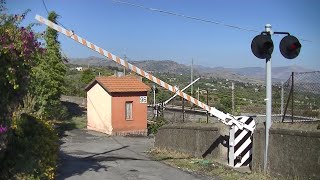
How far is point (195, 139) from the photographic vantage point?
14.4 metres

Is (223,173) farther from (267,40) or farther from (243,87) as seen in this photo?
(243,87)

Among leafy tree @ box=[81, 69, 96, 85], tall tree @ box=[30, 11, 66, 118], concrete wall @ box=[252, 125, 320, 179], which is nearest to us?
concrete wall @ box=[252, 125, 320, 179]

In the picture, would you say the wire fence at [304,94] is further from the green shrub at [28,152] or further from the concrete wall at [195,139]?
the green shrub at [28,152]

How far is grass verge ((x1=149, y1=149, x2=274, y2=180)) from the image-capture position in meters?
10.4

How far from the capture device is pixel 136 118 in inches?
1236

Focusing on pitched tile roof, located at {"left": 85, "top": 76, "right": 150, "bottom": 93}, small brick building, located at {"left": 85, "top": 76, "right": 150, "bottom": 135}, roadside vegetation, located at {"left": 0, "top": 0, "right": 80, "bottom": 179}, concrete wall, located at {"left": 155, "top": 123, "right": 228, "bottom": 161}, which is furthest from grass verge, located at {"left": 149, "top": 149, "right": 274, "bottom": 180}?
pitched tile roof, located at {"left": 85, "top": 76, "right": 150, "bottom": 93}

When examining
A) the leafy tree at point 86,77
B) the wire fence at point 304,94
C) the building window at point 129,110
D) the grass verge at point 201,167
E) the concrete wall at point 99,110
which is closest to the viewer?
the grass verge at point 201,167

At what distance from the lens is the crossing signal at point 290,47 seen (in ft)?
33.2

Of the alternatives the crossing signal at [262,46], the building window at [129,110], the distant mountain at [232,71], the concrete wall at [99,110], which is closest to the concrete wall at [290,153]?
the crossing signal at [262,46]

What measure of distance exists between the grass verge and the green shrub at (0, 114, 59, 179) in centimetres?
389

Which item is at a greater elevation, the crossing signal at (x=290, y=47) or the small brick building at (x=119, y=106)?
the crossing signal at (x=290, y=47)

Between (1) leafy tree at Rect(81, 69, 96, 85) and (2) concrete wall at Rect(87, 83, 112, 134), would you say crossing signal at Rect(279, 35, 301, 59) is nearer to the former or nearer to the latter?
(2) concrete wall at Rect(87, 83, 112, 134)

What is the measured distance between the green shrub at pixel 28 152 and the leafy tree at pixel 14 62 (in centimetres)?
66

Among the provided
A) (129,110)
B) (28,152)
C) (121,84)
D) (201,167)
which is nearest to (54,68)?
(121,84)
